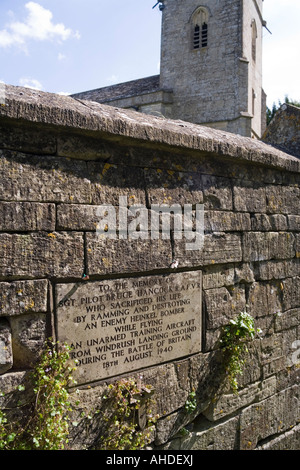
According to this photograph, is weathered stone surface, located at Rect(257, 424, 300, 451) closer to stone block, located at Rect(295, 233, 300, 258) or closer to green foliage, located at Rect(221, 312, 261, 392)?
green foliage, located at Rect(221, 312, 261, 392)

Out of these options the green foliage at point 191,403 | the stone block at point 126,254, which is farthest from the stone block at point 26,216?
the green foliage at point 191,403

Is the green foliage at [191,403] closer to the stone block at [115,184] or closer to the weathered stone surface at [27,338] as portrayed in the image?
the weathered stone surface at [27,338]

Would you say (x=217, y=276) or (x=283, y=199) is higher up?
(x=283, y=199)

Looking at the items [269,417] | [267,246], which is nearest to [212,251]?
[267,246]

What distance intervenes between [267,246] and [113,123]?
79.1 inches

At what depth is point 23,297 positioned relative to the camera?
88.0 inches

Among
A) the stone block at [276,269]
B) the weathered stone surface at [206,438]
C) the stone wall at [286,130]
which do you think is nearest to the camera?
the weathered stone surface at [206,438]

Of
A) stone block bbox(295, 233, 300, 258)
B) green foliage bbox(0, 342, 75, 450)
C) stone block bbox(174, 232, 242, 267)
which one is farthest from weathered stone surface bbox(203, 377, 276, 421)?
green foliage bbox(0, 342, 75, 450)

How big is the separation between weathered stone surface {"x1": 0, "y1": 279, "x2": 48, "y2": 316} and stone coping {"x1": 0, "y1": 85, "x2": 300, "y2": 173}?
2.97 ft

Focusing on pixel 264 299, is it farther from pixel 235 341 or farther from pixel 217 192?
pixel 217 192

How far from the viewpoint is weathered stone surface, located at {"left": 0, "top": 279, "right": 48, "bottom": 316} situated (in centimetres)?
217

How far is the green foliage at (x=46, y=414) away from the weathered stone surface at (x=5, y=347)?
16 cm

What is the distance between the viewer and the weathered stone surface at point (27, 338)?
2.24 metres

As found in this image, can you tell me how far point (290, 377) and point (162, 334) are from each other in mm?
1923
